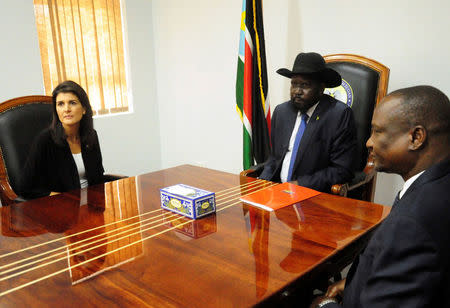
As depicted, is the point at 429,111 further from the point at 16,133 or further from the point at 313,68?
the point at 16,133

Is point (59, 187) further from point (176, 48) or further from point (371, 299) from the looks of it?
point (176, 48)

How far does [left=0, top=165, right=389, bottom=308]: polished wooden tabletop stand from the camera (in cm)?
88

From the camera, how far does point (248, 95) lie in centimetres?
287

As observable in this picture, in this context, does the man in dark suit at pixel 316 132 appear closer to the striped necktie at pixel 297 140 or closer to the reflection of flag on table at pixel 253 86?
the striped necktie at pixel 297 140

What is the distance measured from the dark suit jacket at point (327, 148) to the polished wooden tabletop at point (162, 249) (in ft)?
1.59

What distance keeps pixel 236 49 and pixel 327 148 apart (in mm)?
1652

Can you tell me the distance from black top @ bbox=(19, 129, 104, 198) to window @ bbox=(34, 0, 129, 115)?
5.07 feet

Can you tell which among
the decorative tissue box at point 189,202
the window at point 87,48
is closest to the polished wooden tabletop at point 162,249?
the decorative tissue box at point 189,202

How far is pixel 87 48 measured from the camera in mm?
3604

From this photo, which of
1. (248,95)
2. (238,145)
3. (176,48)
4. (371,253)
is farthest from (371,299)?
(176,48)

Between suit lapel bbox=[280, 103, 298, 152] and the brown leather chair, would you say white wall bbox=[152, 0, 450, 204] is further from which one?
the brown leather chair

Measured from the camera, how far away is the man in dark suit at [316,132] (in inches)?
80.1

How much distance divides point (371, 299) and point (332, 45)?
2249mm

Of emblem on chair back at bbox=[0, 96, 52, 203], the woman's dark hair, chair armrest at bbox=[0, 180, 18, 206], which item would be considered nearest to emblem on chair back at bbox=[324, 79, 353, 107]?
the woman's dark hair
